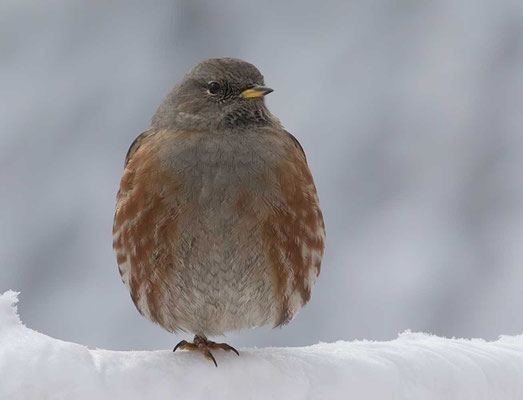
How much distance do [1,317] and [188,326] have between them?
3.46 ft

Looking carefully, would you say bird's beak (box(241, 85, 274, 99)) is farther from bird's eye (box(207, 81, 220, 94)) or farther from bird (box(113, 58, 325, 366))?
bird's eye (box(207, 81, 220, 94))

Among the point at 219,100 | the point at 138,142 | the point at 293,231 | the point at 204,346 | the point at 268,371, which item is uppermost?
the point at 219,100

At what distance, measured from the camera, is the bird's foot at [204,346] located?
2.46 m

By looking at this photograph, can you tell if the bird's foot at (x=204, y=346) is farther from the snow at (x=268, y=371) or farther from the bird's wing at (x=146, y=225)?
the bird's wing at (x=146, y=225)

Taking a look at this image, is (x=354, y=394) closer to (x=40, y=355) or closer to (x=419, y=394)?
(x=419, y=394)

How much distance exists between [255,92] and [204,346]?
1.03m

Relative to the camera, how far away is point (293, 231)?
9.14 ft

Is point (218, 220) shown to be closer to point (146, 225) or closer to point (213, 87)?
point (146, 225)

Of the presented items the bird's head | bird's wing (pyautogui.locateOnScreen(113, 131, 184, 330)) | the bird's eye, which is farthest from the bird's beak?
bird's wing (pyautogui.locateOnScreen(113, 131, 184, 330))

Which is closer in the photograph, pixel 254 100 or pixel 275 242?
pixel 275 242

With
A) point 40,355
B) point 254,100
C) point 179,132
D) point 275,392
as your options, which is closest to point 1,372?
point 40,355

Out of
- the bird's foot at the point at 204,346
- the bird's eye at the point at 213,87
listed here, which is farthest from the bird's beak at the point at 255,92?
the bird's foot at the point at 204,346

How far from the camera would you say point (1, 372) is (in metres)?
1.77

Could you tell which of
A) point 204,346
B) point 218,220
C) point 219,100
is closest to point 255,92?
point 219,100
